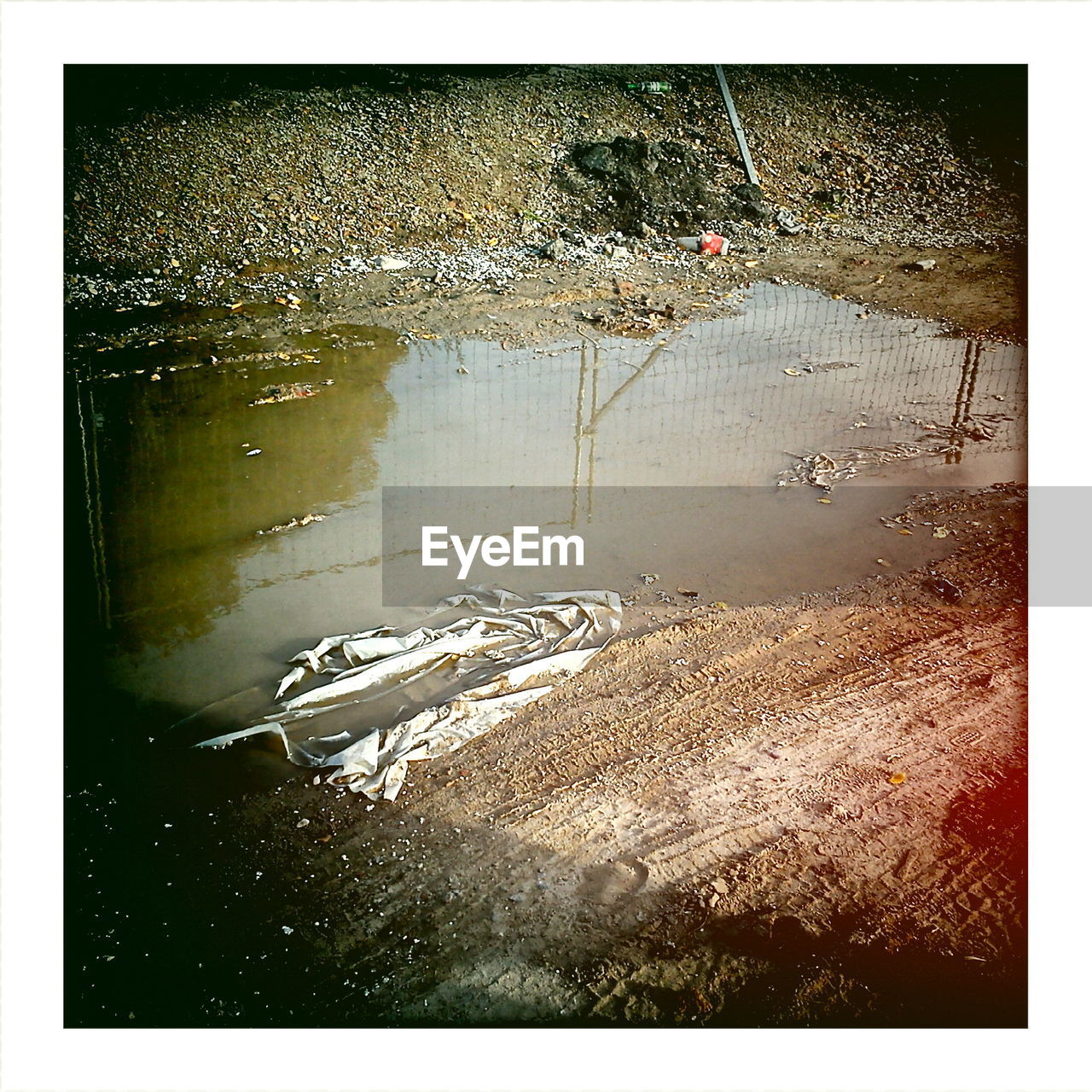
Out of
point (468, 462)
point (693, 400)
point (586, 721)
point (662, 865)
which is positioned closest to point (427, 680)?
point (586, 721)

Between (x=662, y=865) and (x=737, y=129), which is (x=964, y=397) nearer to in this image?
(x=662, y=865)

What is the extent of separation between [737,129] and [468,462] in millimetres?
5500

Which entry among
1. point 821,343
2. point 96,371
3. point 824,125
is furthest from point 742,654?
point 824,125

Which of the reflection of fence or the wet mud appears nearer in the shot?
the wet mud

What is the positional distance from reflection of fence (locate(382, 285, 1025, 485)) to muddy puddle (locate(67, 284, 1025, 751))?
0.02 meters

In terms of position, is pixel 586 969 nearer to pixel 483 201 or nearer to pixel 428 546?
pixel 428 546

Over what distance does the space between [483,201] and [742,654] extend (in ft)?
18.3

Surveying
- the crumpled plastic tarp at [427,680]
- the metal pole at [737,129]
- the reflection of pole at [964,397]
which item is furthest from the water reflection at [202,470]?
the metal pole at [737,129]

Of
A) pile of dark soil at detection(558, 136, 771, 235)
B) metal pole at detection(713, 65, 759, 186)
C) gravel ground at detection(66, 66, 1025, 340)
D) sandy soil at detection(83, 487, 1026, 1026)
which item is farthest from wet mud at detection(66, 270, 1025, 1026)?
metal pole at detection(713, 65, 759, 186)

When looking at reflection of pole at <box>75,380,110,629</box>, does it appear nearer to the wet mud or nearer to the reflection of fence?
the wet mud

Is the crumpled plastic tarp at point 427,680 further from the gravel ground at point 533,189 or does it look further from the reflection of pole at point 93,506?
the gravel ground at point 533,189

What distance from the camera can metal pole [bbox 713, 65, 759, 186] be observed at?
8.53 m

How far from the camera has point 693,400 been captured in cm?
571

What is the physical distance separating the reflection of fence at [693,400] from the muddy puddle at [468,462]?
0.06 feet
